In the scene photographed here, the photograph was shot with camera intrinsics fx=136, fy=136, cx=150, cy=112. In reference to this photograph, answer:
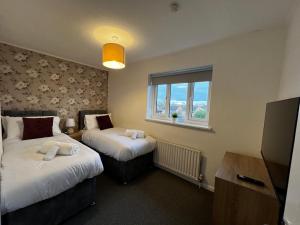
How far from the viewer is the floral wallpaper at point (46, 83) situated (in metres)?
2.39

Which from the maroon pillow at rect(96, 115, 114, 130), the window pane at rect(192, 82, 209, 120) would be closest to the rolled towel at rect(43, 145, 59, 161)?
the maroon pillow at rect(96, 115, 114, 130)

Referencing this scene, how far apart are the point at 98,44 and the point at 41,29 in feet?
2.44

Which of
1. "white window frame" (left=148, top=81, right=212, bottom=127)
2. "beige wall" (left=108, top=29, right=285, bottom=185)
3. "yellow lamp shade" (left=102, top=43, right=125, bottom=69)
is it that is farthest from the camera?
"white window frame" (left=148, top=81, right=212, bottom=127)

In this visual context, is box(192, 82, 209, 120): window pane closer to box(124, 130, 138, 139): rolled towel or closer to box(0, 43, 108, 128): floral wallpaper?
box(124, 130, 138, 139): rolled towel

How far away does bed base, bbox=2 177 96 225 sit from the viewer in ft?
3.78

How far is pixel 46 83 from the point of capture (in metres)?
2.81

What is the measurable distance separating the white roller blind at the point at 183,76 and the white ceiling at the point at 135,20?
0.44m

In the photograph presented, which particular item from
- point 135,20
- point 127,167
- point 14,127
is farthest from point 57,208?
point 135,20

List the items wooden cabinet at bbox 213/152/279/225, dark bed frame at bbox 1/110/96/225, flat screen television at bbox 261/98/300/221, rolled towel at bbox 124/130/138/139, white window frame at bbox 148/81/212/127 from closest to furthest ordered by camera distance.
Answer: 1. flat screen television at bbox 261/98/300/221
2. wooden cabinet at bbox 213/152/279/225
3. dark bed frame at bbox 1/110/96/225
4. white window frame at bbox 148/81/212/127
5. rolled towel at bbox 124/130/138/139

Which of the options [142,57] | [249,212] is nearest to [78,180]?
[249,212]

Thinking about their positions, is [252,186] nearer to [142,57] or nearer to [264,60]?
[264,60]

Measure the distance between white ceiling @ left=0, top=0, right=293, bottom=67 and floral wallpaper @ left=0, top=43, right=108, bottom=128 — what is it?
37cm

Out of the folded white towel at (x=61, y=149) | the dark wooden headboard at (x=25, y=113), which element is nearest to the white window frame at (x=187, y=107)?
the folded white towel at (x=61, y=149)

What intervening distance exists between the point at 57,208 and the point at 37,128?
1519mm
